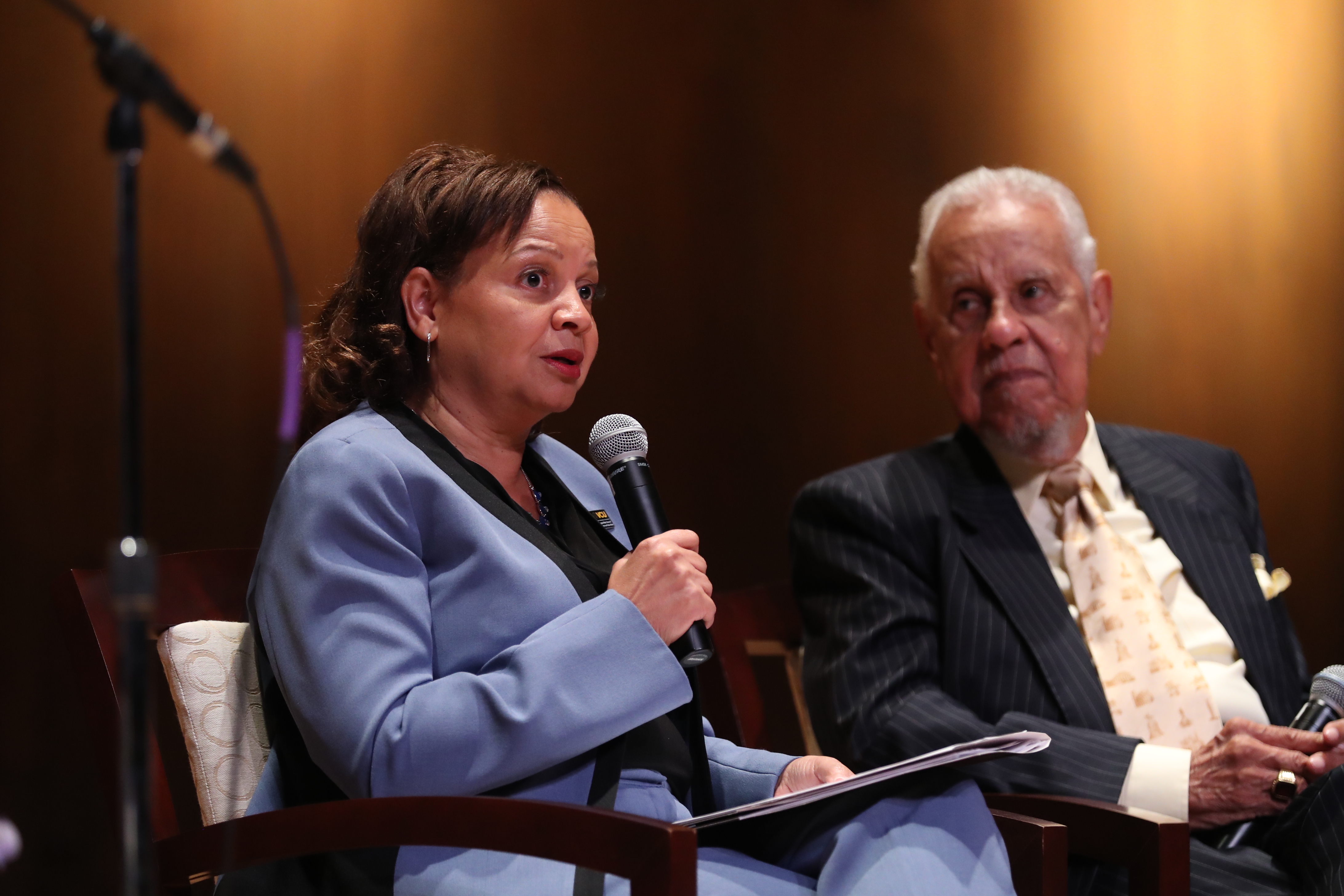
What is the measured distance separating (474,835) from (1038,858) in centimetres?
65

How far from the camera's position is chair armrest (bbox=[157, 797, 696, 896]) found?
1.06 meters

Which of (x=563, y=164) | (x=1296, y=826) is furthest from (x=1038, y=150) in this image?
(x=1296, y=826)

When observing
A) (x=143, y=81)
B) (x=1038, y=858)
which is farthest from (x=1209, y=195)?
(x=143, y=81)

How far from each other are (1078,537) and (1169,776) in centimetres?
49

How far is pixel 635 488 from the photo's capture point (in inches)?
56.6

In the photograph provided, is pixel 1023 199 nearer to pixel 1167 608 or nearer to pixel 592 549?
pixel 1167 608

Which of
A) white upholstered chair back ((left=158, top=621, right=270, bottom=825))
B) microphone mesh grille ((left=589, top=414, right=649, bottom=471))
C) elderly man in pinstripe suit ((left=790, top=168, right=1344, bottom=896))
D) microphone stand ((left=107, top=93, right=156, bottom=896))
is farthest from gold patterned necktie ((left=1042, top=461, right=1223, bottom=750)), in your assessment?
microphone stand ((left=107, top=93, right=156, bottom=896))

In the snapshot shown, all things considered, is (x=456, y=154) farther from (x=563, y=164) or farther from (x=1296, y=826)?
(x=1296, y=826)

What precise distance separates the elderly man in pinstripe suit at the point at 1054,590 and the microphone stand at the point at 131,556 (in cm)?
129

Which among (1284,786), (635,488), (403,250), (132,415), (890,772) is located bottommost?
(1284,786)

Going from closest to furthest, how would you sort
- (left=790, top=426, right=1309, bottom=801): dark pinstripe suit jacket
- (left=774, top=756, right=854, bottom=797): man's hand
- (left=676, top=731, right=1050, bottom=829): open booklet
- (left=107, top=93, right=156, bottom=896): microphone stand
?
1. (left=107, top=93, right=156, bottom=896): microphone stand
2. (left=676, top=731, right=1050, bottom=829): open booklet
3. (left=774, top=756, right=854, bottom=797): man's hand
4. (left=790, top=426, right=1309, bottom=801): dark pinstripe suit jacket

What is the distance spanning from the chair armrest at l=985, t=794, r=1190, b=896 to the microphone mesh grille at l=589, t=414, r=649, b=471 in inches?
25.8

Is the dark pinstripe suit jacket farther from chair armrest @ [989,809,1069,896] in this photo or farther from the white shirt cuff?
chair armrest @ [989,809,1069,896]

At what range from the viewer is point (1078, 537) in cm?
210
